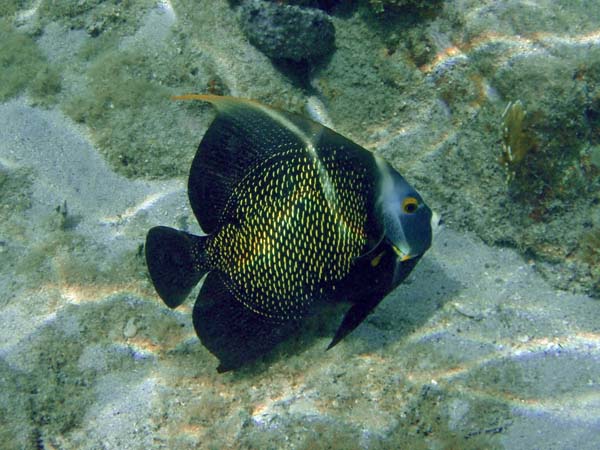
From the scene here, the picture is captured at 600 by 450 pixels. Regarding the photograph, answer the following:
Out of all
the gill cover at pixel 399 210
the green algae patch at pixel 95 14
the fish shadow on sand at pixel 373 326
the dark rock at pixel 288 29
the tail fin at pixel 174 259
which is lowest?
the fish shadow on sand at pixel 373 326

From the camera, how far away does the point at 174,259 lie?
2287 millimetres

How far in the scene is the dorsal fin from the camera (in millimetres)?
2119

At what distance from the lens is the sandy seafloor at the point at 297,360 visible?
2398mm

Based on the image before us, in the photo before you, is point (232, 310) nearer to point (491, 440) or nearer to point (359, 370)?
point (359, 370)

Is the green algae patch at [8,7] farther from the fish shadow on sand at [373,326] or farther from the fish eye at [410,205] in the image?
the fish eye at [410,205]

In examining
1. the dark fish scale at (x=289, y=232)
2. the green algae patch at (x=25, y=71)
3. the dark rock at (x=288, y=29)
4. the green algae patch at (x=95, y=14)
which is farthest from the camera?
the green algae patch at (x=95, y=14)

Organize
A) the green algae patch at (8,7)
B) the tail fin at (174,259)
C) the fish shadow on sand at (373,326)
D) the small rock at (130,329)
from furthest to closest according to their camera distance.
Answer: the green algae patch at (8,7)
the small rock at (130,329)
the fish shadow on sand at (373,326)
the tail fin at (174,259)

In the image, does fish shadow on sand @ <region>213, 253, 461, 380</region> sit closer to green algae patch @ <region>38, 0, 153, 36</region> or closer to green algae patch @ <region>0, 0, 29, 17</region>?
green algae patch @ <region>38, 0, 153, 36</region>

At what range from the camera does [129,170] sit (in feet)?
11.9

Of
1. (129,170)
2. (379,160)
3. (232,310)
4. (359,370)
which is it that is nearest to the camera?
(379,160)

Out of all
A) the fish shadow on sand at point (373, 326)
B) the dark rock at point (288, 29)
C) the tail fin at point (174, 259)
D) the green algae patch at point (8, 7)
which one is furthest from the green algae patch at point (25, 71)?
the fish shadow on sand at point (373, 326)

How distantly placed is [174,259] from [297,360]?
0.92 m

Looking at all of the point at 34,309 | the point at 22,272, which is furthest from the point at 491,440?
the point at 22,272

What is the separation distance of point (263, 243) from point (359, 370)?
0.96 m
